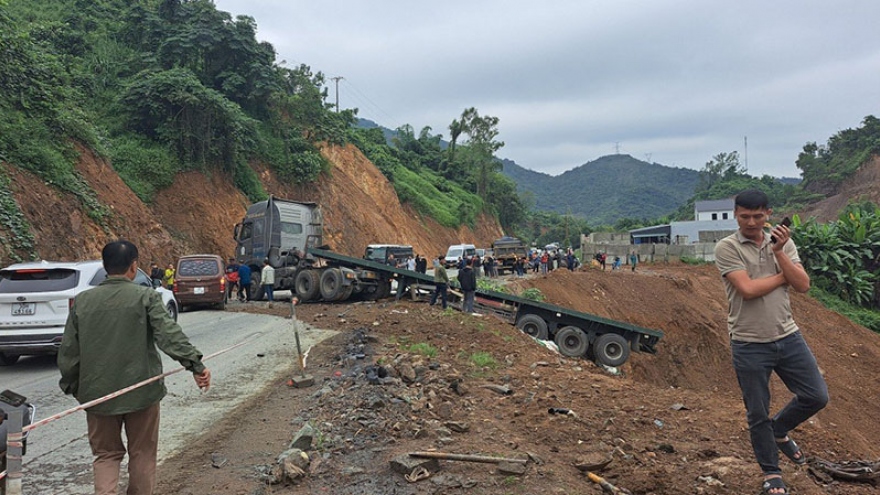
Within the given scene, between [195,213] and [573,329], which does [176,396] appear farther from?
[195,213]

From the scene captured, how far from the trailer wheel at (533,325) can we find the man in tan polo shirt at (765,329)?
12.1m

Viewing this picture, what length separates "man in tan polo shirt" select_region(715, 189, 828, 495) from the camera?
3.58 meters

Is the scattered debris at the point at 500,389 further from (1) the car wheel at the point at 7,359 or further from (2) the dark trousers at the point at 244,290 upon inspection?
(2) the dark trousers at the point at 244,290

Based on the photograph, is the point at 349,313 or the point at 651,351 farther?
the point at 651,351

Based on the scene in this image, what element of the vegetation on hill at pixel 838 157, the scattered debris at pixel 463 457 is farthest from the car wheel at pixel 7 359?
the vegetation on hill at pixel 838 157

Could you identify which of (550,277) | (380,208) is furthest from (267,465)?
(380,208)

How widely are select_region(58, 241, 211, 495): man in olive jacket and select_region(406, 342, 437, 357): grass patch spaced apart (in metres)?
5.81

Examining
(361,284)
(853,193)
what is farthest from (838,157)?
(361,284)

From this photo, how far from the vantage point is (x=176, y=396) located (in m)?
6.92

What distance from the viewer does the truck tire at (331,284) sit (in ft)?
55.4

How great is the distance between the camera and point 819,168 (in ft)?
269

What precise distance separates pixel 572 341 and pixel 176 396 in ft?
37.7

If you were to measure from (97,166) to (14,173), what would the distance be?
497cm

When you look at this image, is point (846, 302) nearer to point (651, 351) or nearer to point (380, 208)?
point (651, 351)
